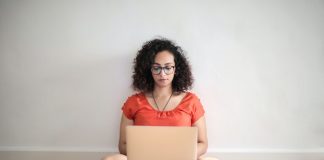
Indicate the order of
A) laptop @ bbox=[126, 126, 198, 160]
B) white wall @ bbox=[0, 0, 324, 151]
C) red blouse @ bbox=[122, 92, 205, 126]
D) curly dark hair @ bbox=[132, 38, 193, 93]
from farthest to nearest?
white wall @ bbox=[0, 0, 324, 151]
curly dark hair @ bbox=[132, 38, 193, 93]
red blouse @ bbox=[122, 92, 205, 126]
laptop @ bbox=[126, 126, 198, 160]

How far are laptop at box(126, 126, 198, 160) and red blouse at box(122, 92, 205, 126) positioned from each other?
0.83 ft

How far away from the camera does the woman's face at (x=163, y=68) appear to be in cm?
146

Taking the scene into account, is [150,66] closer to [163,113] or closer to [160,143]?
[163,113]

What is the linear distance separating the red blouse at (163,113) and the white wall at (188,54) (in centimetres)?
23

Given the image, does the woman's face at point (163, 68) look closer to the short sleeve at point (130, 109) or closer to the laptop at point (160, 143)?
the short sleeve at point (130, 109)

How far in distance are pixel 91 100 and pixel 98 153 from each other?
1.27ft

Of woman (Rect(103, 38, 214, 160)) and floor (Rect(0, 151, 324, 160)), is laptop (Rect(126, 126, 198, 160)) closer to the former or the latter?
woman (Rect(103, 38, 214, 160))

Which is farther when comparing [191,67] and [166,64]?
[191,67]

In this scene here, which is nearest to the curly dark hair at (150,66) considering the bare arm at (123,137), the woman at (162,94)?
the woman at (162,94)

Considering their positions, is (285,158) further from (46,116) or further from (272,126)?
(46,116)

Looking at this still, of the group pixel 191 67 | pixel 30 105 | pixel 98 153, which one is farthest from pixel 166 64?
pixel 30 105

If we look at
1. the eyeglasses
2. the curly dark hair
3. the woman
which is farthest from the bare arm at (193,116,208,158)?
the eyeglasses

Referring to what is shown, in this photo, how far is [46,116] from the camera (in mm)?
1768

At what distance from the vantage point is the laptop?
117 centimetres
